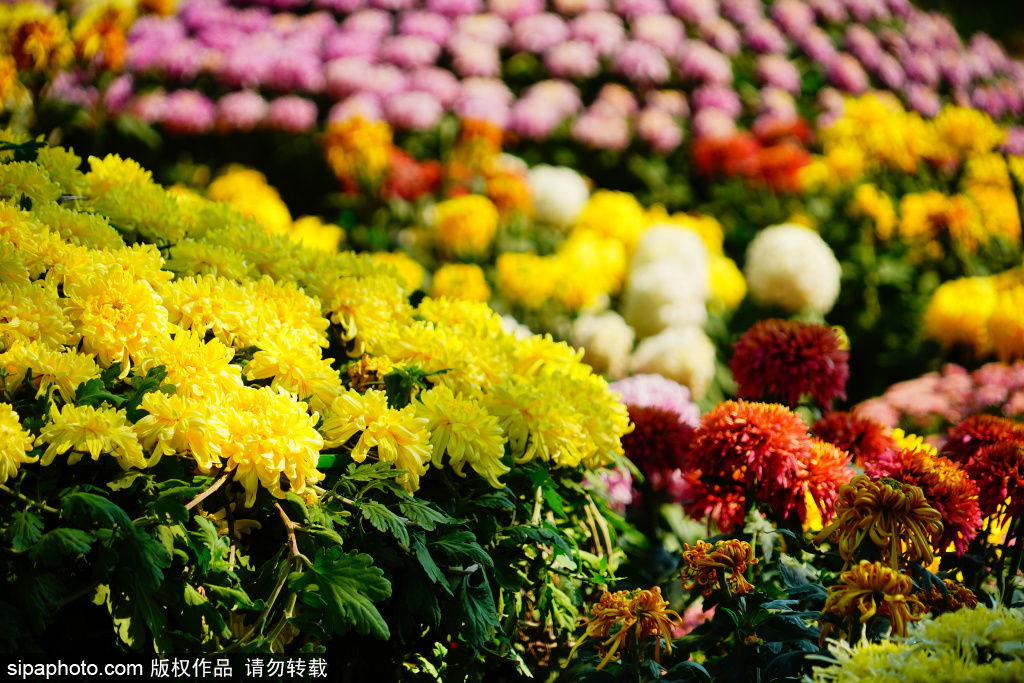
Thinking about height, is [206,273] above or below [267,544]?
above

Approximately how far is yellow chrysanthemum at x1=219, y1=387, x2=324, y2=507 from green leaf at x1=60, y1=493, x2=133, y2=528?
18 cm

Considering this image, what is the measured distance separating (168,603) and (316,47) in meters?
5.64

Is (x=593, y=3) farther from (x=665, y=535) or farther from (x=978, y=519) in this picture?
(x=978, y=519)

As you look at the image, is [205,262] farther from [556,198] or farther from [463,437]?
[556,198]

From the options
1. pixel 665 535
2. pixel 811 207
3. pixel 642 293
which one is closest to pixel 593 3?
pixel 811 207

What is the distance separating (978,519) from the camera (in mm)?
1552

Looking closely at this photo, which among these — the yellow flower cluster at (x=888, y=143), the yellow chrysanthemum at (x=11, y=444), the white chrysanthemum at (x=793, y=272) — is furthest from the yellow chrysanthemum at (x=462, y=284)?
the yellow flower cluster at (x=888, y=143)

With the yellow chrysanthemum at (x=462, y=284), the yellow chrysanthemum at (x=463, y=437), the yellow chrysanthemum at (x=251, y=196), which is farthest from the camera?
the yellow chrysanthemum at (x=251, y=196)

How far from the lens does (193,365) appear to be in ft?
4.81

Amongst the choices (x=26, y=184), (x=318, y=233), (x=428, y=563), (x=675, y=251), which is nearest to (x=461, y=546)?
(x=428, y=563)

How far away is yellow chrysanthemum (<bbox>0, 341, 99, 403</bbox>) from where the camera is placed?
1.35 metres

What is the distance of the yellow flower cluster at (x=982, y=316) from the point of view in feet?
10.9

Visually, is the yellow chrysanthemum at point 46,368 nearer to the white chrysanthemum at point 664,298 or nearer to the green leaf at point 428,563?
the green leaf at point 428,563

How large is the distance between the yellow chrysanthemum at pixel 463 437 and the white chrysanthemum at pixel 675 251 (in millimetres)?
2335
